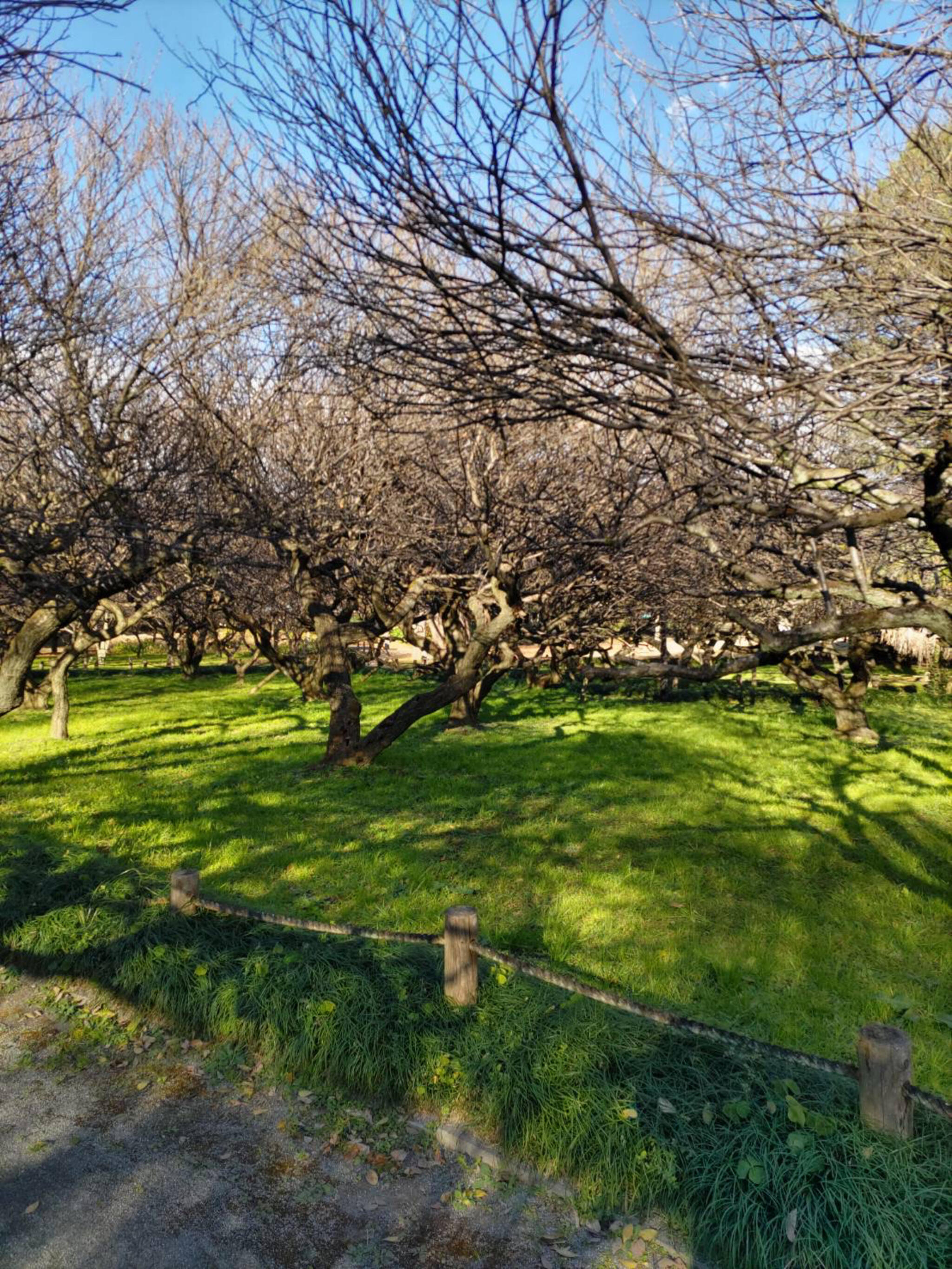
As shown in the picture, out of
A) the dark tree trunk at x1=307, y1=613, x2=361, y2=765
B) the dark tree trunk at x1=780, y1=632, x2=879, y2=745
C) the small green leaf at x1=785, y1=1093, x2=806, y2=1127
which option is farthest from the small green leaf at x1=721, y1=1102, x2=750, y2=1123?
the dark tree trunk at x1=780, y1=632, x2=879, y2=745

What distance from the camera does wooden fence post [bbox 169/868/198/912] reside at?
6.96 metres

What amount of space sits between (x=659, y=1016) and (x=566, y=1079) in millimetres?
602

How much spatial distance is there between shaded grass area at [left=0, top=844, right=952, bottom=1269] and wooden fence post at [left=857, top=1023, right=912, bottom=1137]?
0.10m

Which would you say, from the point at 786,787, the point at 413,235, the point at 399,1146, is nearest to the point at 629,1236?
the point at 399,1146

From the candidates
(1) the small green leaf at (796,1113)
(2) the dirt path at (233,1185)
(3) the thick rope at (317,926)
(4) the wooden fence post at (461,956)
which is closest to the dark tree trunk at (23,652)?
(3) the thick rope at (317,926)

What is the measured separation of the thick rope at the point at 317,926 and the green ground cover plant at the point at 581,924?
0.13m

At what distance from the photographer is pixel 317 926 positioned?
6.29 m

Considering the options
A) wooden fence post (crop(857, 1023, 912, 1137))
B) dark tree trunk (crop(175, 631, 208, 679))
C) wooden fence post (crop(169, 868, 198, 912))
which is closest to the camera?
wooden fence post (crop(857, 1023, 912, 1137))

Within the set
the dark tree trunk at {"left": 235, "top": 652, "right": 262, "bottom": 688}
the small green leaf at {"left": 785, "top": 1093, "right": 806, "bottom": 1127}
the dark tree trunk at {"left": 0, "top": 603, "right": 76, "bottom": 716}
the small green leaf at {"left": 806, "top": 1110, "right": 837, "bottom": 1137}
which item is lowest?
the small green leaf at {"left": 806, "top": 1110, "right": 837, "bottom": 1137}

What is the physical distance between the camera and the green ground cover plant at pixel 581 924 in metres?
4.39

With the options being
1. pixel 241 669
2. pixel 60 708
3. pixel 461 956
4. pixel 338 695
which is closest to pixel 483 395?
pixel 461 956

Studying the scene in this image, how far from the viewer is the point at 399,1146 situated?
4.92 meters

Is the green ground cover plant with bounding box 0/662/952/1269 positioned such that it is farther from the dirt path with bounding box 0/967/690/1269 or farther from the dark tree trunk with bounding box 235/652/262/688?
the dark tree trunk with bounding box 235/652/262/688

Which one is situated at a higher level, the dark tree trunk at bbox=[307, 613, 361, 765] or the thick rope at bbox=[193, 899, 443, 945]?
the dark tree trunk at bbox=[307, 613, 361, 765]
